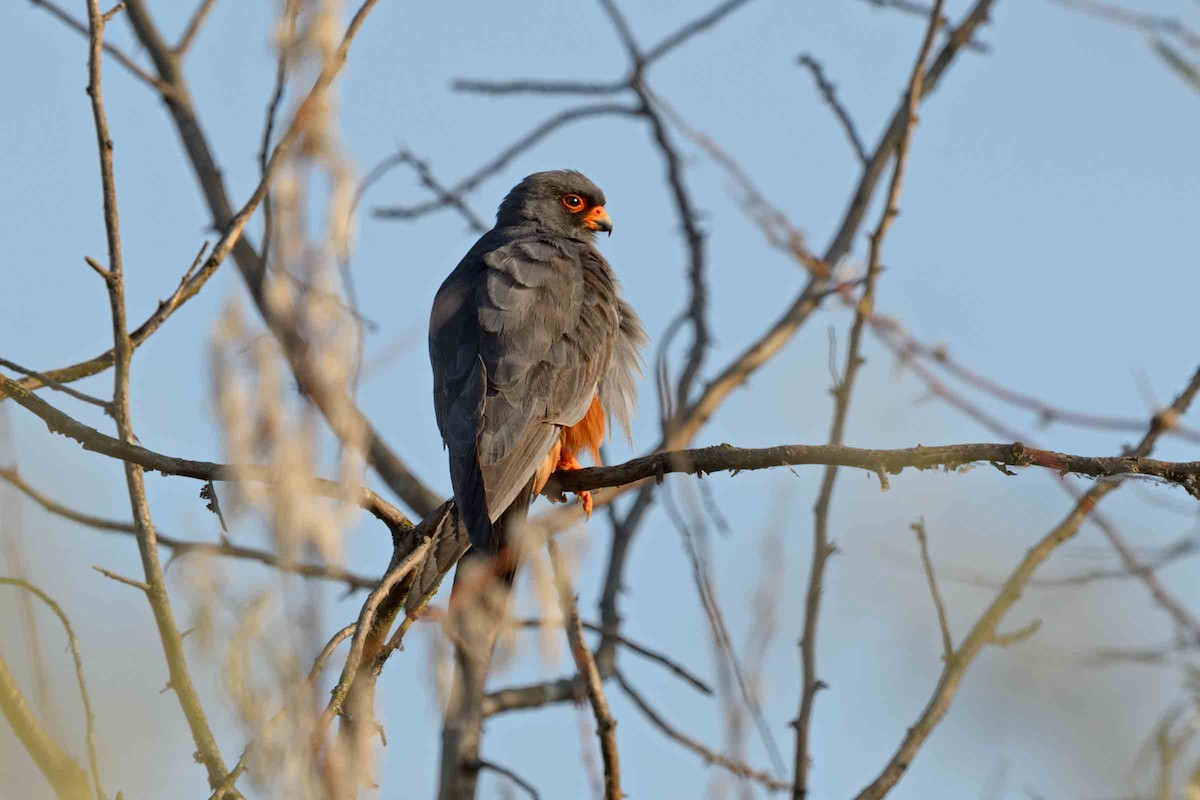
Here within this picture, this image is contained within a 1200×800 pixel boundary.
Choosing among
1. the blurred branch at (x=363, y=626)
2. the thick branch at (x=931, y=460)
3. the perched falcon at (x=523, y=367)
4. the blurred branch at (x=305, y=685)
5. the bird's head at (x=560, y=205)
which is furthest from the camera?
the bird's head at (x=560, y=205)

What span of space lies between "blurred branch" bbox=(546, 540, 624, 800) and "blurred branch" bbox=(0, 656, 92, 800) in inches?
58.0

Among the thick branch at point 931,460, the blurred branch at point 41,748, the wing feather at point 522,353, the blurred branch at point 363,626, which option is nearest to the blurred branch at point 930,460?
the thick branch at point 931,460

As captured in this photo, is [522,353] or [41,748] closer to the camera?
[41,748]

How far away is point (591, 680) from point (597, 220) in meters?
3.02

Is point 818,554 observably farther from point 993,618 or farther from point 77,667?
point 77,667

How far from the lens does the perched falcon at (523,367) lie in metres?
4.05

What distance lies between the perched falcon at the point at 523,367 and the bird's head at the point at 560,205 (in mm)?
563

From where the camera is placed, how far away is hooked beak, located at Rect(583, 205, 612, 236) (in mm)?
6219

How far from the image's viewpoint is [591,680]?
145 inches

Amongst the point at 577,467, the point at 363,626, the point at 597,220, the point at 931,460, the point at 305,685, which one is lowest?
the point at 305,685

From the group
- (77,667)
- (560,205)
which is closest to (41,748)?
(77,667)

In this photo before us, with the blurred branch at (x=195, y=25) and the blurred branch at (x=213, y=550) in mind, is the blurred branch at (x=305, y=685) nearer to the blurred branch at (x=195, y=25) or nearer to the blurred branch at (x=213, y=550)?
the blurred branch at (x=213, y=550)

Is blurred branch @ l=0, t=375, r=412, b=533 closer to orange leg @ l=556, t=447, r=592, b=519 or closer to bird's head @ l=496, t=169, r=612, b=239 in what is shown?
orange leg @ l=556, t=447, r=592, b=519

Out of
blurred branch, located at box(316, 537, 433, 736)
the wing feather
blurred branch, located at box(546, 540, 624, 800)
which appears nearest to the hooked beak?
the wing feather
